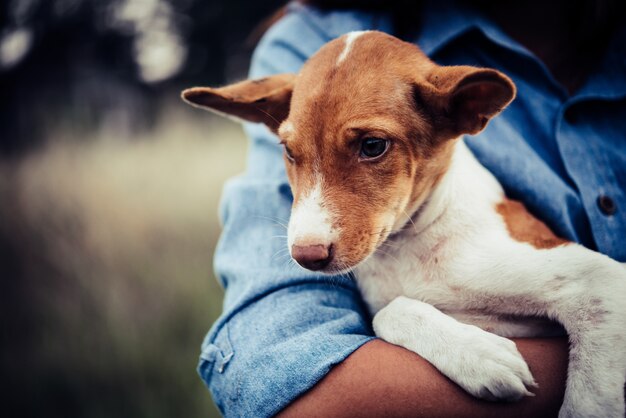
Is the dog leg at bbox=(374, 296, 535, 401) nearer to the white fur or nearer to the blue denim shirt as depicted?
the white fur

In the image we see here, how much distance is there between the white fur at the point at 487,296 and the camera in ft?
4.22

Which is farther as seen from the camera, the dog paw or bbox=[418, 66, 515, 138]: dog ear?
bbox=[418, 66, 515, 138]: dog ear

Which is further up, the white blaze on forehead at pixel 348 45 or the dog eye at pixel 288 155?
the white blaze on forehead at pixel 348 45

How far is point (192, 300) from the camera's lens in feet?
12.7

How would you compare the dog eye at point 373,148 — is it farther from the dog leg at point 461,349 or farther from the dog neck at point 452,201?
the dog leg at point 461,349

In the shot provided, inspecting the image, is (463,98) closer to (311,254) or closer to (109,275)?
(311,254)

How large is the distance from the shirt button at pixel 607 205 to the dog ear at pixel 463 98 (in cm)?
56

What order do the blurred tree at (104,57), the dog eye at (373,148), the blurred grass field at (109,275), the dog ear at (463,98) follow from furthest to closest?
the blurred tree at (104,57), the blurred grass field at (109,275), the dog eye at (373,148), the dog ear at (463,98)

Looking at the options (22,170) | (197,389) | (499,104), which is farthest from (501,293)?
(22,170)

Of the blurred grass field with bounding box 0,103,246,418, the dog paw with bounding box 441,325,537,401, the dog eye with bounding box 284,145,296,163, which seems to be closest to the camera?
the dog paw with bounding box 441,325,537,401

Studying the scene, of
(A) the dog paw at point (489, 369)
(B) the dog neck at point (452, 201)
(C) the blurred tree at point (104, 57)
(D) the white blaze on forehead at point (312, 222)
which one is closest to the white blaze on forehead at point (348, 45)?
(D) the white blaze on forehead at point (312, 222)

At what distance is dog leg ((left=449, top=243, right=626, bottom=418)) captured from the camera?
1274mm

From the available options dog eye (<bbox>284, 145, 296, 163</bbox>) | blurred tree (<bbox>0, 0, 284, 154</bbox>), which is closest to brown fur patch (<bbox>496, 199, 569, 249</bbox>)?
dog eye (<bbox>284, 145, 296, 163</bbox>)

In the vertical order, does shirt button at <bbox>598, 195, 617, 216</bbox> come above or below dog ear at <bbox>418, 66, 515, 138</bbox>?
below
